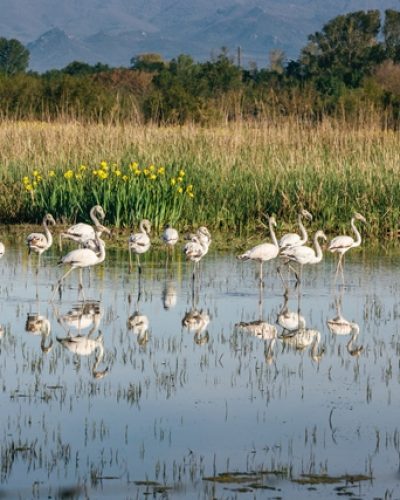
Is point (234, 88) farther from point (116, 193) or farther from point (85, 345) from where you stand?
point (85, 345)

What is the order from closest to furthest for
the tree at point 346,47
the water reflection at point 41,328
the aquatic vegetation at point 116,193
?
1. the water reflection at point 41,328
2. the aquatic vegetation at point 116,193
3. the tree at point 346,47

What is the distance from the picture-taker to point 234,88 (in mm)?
44969

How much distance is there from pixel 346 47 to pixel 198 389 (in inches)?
2696

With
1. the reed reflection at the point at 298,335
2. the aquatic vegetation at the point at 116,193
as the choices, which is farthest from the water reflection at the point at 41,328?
the aquatic vegetation at the point at 116,193

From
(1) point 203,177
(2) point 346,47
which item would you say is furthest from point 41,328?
(2) point 346,47

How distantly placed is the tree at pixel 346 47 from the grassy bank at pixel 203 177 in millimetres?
32073

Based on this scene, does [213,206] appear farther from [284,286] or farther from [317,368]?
[317,368]

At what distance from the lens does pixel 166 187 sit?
20.0 m

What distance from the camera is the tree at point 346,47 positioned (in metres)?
67.6

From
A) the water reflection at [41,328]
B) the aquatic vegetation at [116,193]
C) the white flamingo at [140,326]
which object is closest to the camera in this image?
the water reflection at [41,328]

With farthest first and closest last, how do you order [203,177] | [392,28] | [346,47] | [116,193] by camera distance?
[392,28] → [346,47] → [203,177] → [116,193]

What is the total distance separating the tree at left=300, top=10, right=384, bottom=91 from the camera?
222 feet

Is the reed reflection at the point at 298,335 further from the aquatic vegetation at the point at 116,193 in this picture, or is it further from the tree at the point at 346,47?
the tree at the point at 346,47

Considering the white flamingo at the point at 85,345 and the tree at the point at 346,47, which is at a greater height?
the tree at the point at 346,47
